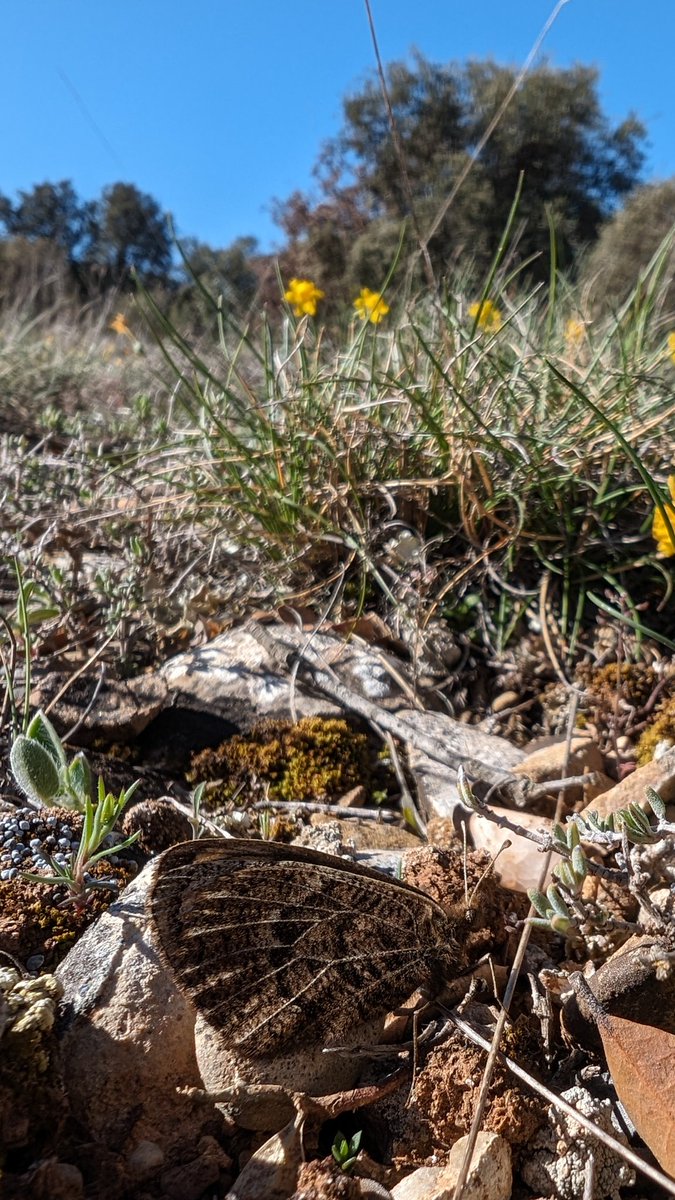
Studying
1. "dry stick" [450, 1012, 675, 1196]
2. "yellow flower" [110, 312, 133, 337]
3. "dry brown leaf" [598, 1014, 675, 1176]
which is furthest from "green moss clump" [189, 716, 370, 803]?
"yellow flower" [110, 312, 133, 337]

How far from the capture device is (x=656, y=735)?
1936mm

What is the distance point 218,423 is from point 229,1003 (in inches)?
73.1

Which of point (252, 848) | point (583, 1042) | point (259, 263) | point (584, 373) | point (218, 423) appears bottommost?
point (583, 1042)

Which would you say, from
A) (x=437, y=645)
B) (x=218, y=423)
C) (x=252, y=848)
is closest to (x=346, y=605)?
(x=437, y=645)

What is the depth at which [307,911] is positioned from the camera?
45.6 inches

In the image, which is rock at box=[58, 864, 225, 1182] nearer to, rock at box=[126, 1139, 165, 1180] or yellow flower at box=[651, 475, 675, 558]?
rock at box=[126, 1139, 165, 1180]

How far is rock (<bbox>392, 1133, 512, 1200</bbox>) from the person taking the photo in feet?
3.16

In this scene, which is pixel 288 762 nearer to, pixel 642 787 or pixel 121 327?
pixel 642 787

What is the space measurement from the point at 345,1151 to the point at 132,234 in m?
28.1

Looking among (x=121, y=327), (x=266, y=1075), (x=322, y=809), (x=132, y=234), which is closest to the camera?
(x=266, y=1075)

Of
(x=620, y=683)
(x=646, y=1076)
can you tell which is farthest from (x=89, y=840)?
(x=620, y=683)

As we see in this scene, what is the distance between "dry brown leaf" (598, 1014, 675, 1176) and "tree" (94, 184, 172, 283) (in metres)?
21.9

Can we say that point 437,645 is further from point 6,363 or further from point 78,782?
point 6,363

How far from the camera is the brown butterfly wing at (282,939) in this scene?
1102 millimetres
